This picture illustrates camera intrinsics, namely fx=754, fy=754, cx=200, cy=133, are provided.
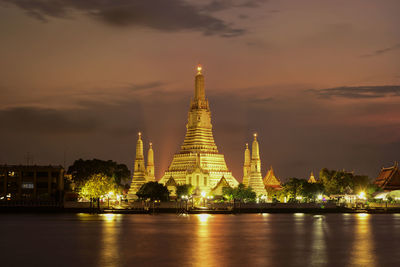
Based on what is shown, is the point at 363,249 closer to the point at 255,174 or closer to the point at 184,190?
the point at 184,190

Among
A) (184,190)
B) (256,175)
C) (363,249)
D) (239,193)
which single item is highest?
(256,175)

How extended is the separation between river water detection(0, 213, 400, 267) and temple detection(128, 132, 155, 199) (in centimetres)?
5688

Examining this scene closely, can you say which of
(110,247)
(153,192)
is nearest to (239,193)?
(153,192)

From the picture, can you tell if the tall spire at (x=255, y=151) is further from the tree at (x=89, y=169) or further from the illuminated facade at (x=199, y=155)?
the tree at (x=89, y=169)

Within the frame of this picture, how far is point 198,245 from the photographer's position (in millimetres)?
63719

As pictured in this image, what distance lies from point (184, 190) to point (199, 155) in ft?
37.0

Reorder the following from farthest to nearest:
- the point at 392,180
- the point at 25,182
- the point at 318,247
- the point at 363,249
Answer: the point at 392,180
the point at 25,182
the point at 318,247
the point at 363,249

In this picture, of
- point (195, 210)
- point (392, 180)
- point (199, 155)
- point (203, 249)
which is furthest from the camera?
point (392, 180)

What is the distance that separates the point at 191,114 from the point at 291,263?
9970 centimetres

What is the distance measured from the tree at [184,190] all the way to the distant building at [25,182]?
2080 cm

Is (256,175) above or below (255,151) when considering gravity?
below

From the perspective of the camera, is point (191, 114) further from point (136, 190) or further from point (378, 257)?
point (378, 257)

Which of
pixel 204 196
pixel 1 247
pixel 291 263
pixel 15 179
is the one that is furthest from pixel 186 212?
pixel 291 263

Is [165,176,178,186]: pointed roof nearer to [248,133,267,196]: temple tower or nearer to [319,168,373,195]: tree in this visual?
[248,133,267,196]: temple tower
